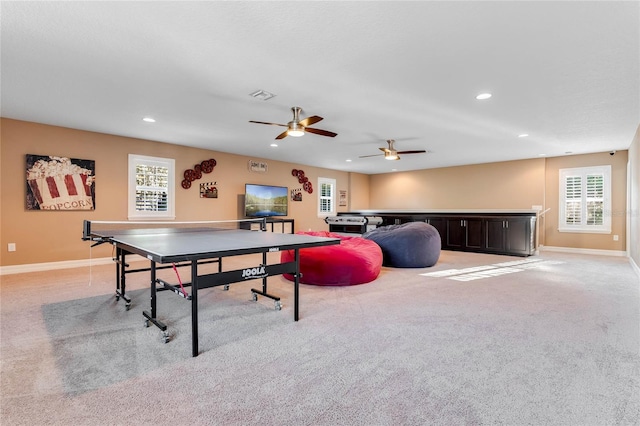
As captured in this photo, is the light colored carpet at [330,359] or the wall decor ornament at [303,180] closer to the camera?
→ the light colored carpet at [330,359]

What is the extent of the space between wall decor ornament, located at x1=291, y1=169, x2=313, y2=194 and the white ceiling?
3559 millimetres

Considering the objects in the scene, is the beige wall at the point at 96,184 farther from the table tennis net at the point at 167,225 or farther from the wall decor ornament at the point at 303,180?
the wall decor ornament at the point at 303,180

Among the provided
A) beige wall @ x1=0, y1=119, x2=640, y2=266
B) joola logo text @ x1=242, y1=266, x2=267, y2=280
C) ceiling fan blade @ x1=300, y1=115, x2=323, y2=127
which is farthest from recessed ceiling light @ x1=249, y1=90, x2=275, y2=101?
beige wall @ x1=0, y1=119, x2=640, y2=266

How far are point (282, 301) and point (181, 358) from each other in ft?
4.56

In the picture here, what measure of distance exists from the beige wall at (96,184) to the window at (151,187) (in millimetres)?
119

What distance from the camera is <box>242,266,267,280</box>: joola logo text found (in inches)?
100.0

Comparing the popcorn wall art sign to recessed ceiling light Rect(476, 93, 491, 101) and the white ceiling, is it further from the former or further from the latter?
recessed ceiling light Rect(476, 93, 491, 101)

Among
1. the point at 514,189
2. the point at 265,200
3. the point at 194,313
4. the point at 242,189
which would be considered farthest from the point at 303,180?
the point at 194,313

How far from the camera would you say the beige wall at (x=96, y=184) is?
485 centimetres

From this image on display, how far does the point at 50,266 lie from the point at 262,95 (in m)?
4.49

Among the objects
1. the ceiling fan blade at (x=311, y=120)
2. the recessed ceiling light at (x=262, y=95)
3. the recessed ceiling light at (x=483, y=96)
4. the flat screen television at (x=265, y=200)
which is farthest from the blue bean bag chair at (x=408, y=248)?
the flat screen television at (x=265, y=200)

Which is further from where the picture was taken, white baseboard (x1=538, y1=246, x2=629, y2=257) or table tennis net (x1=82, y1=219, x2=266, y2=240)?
white baseboard (x1=538, y1=246, x2=629, y2=257)

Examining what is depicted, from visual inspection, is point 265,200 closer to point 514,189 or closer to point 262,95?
point 262,95

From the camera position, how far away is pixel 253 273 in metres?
2.59
